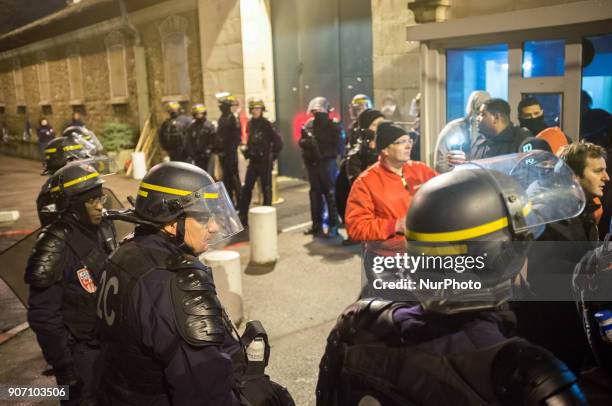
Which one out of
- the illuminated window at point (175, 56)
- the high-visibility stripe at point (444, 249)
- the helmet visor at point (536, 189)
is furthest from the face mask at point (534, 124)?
the illuminated window at point (175, 56)

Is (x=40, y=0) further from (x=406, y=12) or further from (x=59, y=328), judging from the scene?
(x=59, y=328)

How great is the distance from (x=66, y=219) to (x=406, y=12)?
7.52m

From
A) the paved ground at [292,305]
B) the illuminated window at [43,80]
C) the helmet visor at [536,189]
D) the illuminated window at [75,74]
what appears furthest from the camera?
the illuminated window at [43,80]

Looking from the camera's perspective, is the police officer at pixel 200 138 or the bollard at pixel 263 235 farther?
the police officer at pixel 200 138

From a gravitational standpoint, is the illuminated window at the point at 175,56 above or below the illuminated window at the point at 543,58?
above

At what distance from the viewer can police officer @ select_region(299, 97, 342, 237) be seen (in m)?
8.22

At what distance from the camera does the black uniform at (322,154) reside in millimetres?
8227

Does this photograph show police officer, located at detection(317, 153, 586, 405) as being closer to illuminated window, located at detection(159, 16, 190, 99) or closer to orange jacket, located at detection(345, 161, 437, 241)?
orange jacket, located at detection(345, 161, 437, 241)

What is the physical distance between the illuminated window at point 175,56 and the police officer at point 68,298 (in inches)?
480

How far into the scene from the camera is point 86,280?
324cm

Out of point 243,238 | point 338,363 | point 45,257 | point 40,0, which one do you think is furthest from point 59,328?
point 40,0

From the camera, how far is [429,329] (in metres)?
1.52

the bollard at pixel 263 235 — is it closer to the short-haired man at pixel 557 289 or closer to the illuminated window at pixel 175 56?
the short-haired man at pixel 557 289

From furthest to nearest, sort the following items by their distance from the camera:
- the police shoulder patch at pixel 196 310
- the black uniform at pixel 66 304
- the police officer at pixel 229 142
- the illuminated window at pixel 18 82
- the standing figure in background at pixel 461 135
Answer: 1. the illuminated window at pixel 18 82
2. the police officer at pixel 229 142
3. the standing figure in background at pixel 461 135
4. the black uniform at pixel 66 304
5. the police shoulder patch at pixel 196 310
